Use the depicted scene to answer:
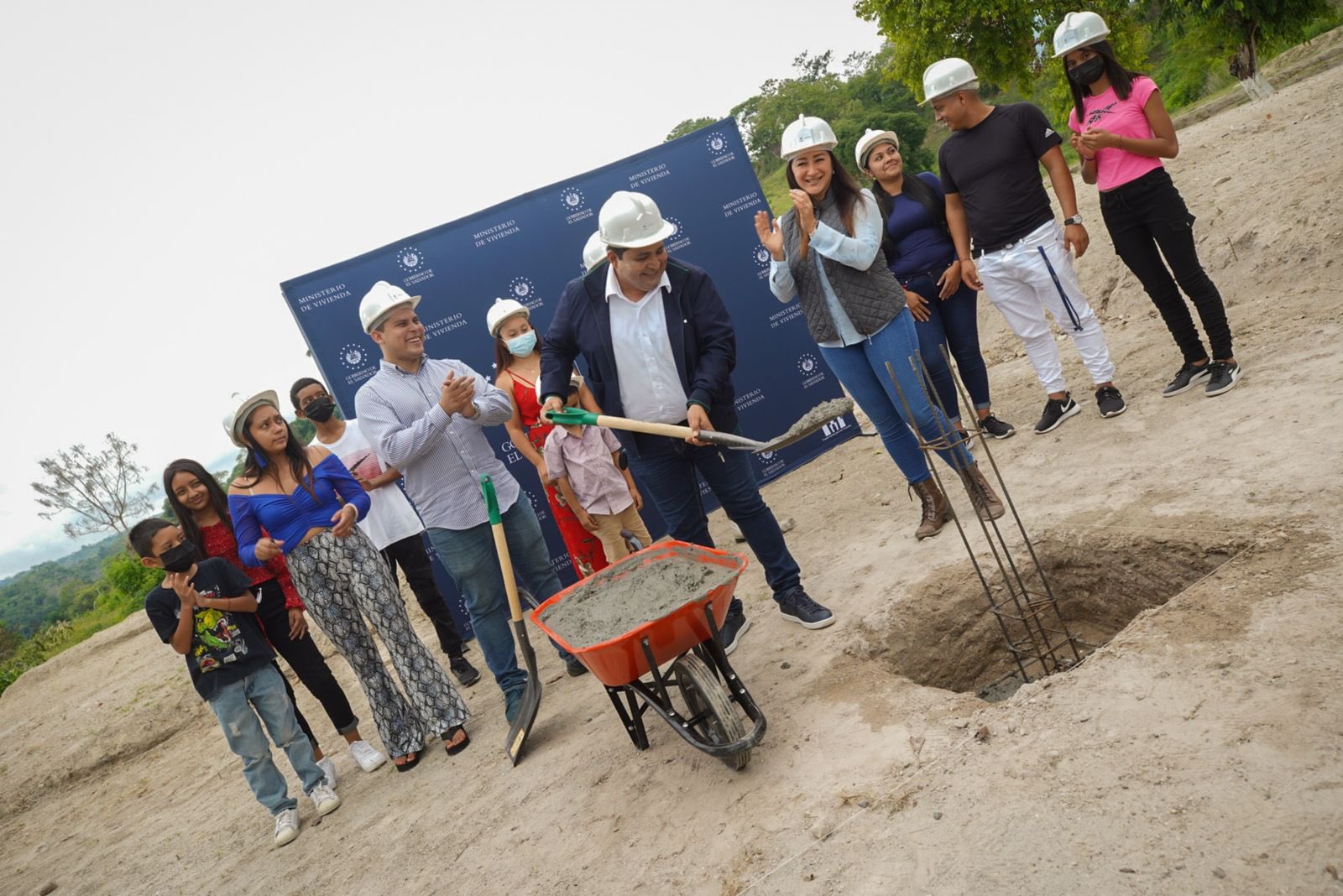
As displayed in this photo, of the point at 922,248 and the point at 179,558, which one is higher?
the point at 179,558

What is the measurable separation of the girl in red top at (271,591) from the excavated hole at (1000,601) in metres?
2.62

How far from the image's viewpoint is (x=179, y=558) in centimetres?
363

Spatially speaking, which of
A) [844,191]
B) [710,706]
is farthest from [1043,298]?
[710,706]

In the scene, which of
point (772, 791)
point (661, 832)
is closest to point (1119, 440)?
point (772, 791)

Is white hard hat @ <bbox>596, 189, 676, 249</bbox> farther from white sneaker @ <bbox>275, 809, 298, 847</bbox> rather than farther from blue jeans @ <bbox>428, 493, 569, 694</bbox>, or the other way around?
white sneaker @ <bbox>275, 809, 298, 847</bbox>

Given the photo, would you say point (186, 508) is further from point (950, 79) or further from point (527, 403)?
point (950, 79)

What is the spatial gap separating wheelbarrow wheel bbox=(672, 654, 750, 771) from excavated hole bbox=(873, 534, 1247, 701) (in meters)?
0.86

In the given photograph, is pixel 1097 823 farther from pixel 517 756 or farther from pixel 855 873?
pixel 517 756

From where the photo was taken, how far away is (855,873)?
228cm

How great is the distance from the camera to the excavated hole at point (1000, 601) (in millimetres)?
3451

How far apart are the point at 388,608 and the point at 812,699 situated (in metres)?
2.02

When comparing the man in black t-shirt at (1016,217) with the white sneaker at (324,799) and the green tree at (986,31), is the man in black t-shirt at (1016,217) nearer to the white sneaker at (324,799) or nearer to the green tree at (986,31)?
the white sneaker at (324,799)

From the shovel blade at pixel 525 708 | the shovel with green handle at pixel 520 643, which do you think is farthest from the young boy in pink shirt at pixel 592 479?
the shovel blade at pixel 525 708

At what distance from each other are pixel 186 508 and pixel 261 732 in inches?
42.2
